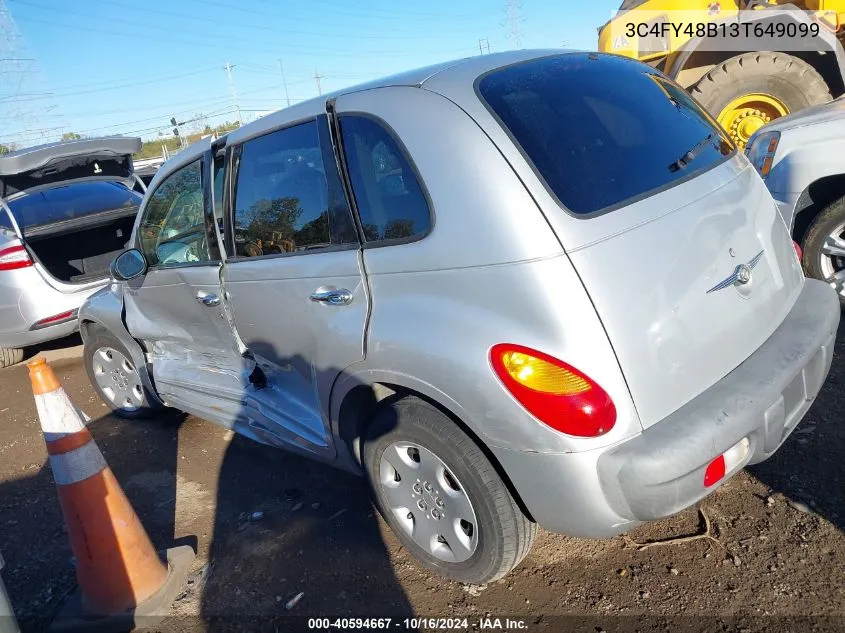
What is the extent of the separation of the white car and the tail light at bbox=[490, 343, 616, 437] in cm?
290

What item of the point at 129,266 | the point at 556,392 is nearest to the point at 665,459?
the point at 556,392

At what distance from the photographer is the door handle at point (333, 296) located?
232cm

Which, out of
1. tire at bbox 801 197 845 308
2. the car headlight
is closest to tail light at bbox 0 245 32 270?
the car headlight

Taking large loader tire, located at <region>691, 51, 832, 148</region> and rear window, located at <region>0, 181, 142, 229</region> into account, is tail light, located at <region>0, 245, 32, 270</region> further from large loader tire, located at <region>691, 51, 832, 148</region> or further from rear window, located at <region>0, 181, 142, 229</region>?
large loader tire, located at <region>691, 51, 832, 148</region>

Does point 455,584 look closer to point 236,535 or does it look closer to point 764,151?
point 236,535

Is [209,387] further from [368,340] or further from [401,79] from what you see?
[401,79]

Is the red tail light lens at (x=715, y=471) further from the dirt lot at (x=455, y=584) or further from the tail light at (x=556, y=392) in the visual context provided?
the dirt lot at (x=455, y=584)

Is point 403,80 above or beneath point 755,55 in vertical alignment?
above

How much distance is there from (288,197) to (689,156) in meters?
1.68

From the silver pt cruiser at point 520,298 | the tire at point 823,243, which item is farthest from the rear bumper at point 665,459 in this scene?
the tire at point 823,243

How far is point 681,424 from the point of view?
6.11ft

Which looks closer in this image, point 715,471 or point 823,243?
point 715,471

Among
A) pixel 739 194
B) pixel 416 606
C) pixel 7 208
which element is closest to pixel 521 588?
pixel 416 606

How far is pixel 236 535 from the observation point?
2.96 m
